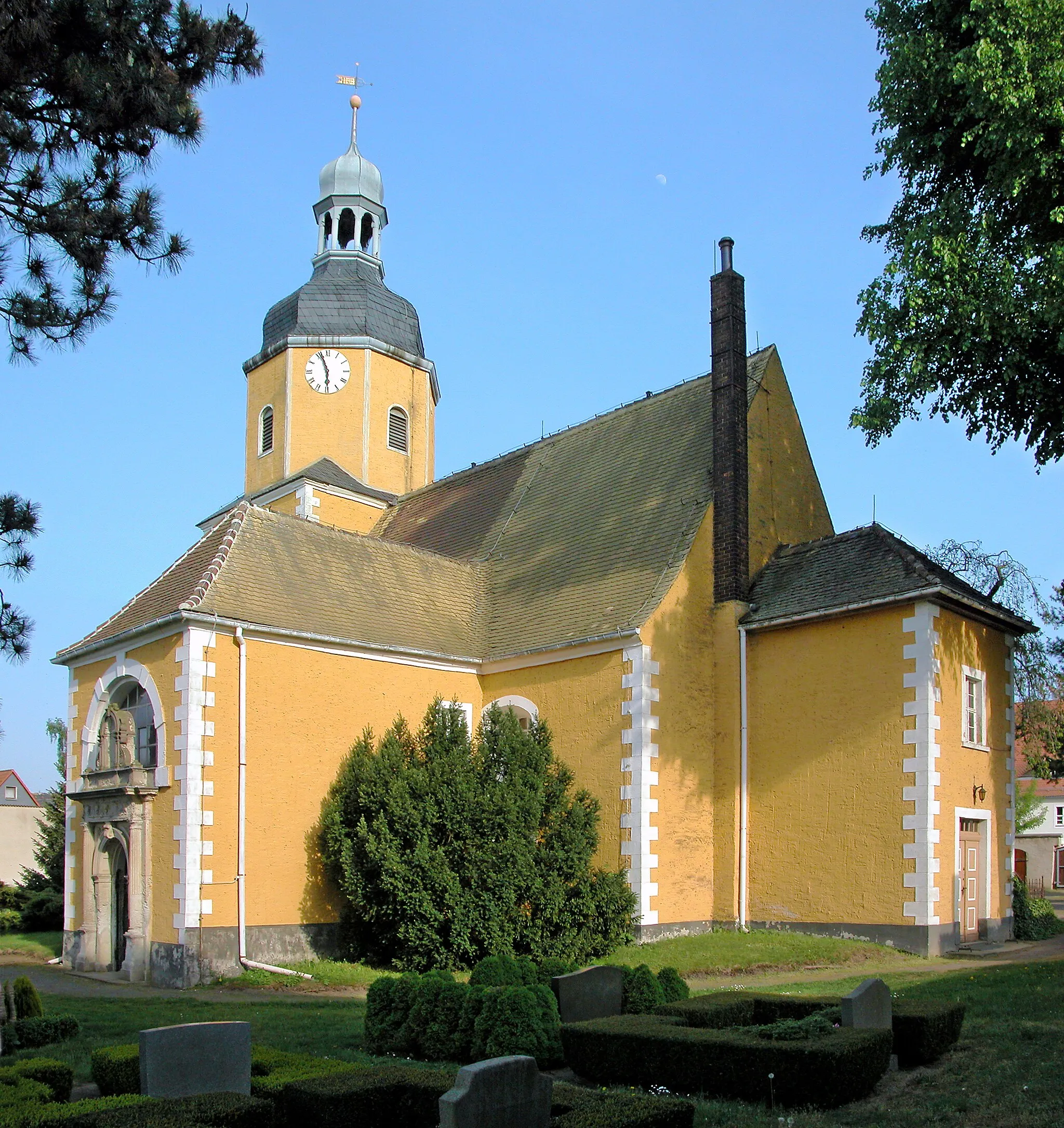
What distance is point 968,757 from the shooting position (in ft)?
65.8

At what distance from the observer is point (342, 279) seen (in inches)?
1403

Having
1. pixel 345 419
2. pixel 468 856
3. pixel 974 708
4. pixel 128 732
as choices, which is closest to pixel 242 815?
pixel 128 732

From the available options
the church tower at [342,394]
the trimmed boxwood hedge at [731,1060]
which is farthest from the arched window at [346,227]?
the trimmed boxwood hedge at [731,1060]

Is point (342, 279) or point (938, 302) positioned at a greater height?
point (342, 279)

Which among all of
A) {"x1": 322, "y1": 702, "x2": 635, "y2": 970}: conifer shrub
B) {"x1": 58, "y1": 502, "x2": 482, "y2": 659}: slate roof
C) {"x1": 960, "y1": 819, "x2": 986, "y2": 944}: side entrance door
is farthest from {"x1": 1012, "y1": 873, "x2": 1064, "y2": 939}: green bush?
{"x1": 58, "y1": 502, "x2": 482, "y2": 659}: slate roof

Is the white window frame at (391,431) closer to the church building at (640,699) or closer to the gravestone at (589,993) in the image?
the church building at (640,699)

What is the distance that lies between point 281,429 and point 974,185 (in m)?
22.0

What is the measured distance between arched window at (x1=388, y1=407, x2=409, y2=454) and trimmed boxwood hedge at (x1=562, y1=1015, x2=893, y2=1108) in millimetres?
25533

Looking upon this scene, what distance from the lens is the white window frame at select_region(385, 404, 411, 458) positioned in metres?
34.7

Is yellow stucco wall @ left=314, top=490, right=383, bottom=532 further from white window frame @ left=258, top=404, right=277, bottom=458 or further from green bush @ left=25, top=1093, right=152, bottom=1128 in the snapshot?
green bush @ left=25, top=1093, right=152, bottom=1128

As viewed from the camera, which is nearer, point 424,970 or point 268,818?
point 424,970

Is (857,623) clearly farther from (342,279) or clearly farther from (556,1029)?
(342,279)

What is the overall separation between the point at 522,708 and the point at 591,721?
2046mm

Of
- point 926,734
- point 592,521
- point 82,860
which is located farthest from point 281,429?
point 926,734
